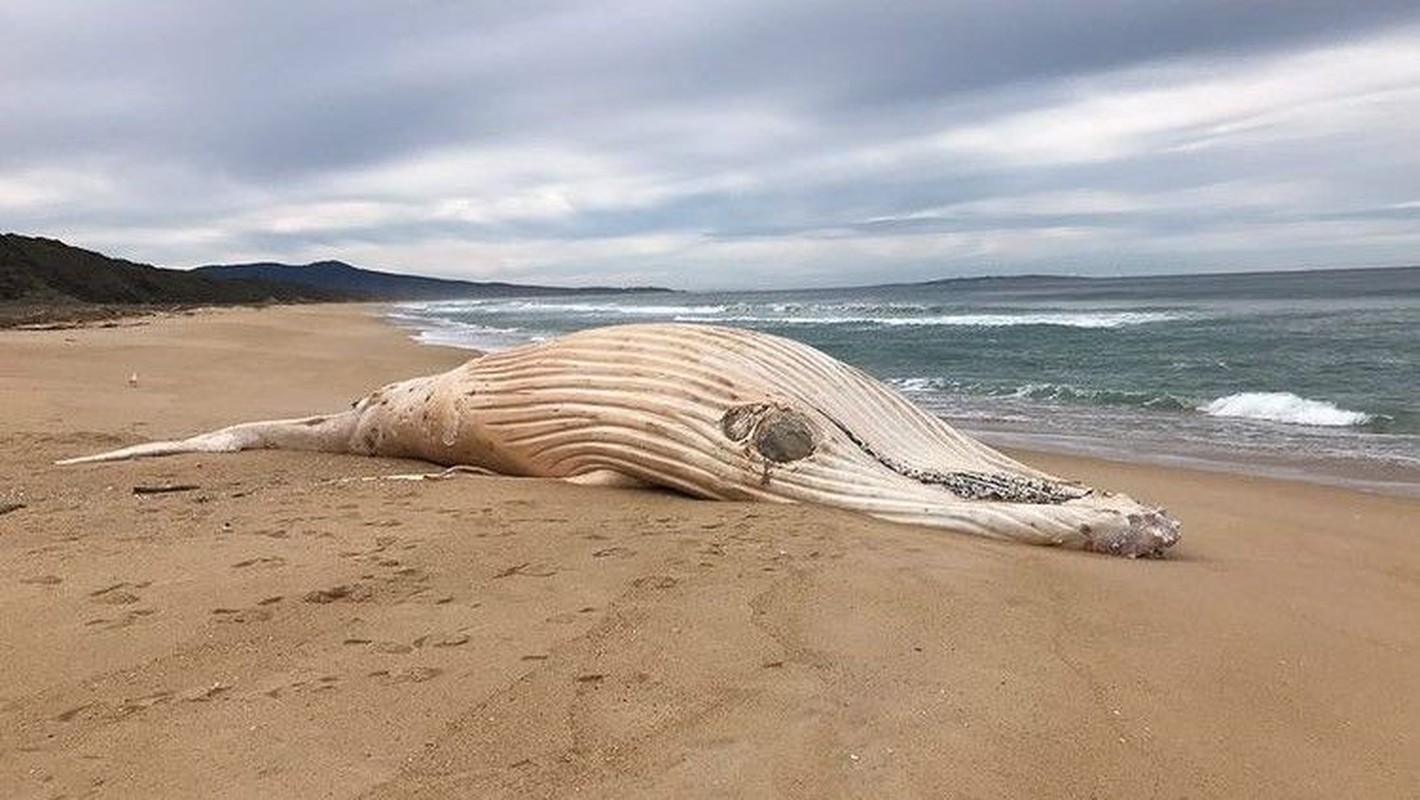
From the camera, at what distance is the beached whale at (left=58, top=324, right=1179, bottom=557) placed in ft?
16.8

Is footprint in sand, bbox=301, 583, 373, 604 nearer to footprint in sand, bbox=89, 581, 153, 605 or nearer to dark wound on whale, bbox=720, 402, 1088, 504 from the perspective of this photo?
footprint in sand, bbox=89, 581, 153, 605

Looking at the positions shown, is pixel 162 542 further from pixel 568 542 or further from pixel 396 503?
pixel 568 542

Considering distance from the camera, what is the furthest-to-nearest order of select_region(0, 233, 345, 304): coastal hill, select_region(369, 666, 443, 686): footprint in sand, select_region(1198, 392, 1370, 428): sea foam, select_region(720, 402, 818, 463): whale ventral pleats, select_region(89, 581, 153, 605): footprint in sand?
1. select_region(0, 233, 345, 304): coastal hill
2. select_region(1198, 392, 1370, 428): sea foam
3. select_region(720, 402, 818, 463): whale ventral pleats
4. select_region(89, 581, 153, 605): footprint in sand
5. select_region(369, 666, 443, 686): footprint in sand

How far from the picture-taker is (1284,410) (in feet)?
40.9

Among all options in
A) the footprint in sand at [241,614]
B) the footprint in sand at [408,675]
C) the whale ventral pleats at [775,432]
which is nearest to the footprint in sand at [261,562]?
the footprint in sand at [241,614]

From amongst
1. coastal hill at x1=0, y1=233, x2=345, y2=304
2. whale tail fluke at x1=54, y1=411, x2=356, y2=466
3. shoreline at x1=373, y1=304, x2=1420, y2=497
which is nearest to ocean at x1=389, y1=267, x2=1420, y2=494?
shoreline at x1=373, y1=304, x2=1420, y2=497

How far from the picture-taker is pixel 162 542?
4227mm

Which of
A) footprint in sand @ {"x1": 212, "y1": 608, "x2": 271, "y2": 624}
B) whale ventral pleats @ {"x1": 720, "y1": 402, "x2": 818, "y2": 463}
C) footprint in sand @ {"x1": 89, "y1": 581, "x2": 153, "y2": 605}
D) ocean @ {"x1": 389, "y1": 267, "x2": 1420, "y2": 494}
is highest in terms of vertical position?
whale ventral pleats @ {"x1": 720, "y1": 402, "x2": 818, "y2": 463}

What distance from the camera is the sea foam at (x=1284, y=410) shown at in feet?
38.1

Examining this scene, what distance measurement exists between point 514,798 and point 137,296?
59563mm

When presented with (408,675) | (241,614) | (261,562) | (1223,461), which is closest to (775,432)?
(261,562)

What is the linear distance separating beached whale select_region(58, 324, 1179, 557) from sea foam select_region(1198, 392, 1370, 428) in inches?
287

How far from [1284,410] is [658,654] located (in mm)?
11527

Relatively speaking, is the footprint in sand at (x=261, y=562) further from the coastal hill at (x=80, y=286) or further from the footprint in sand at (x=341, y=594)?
the coastal hill at (x=80, y=286)
